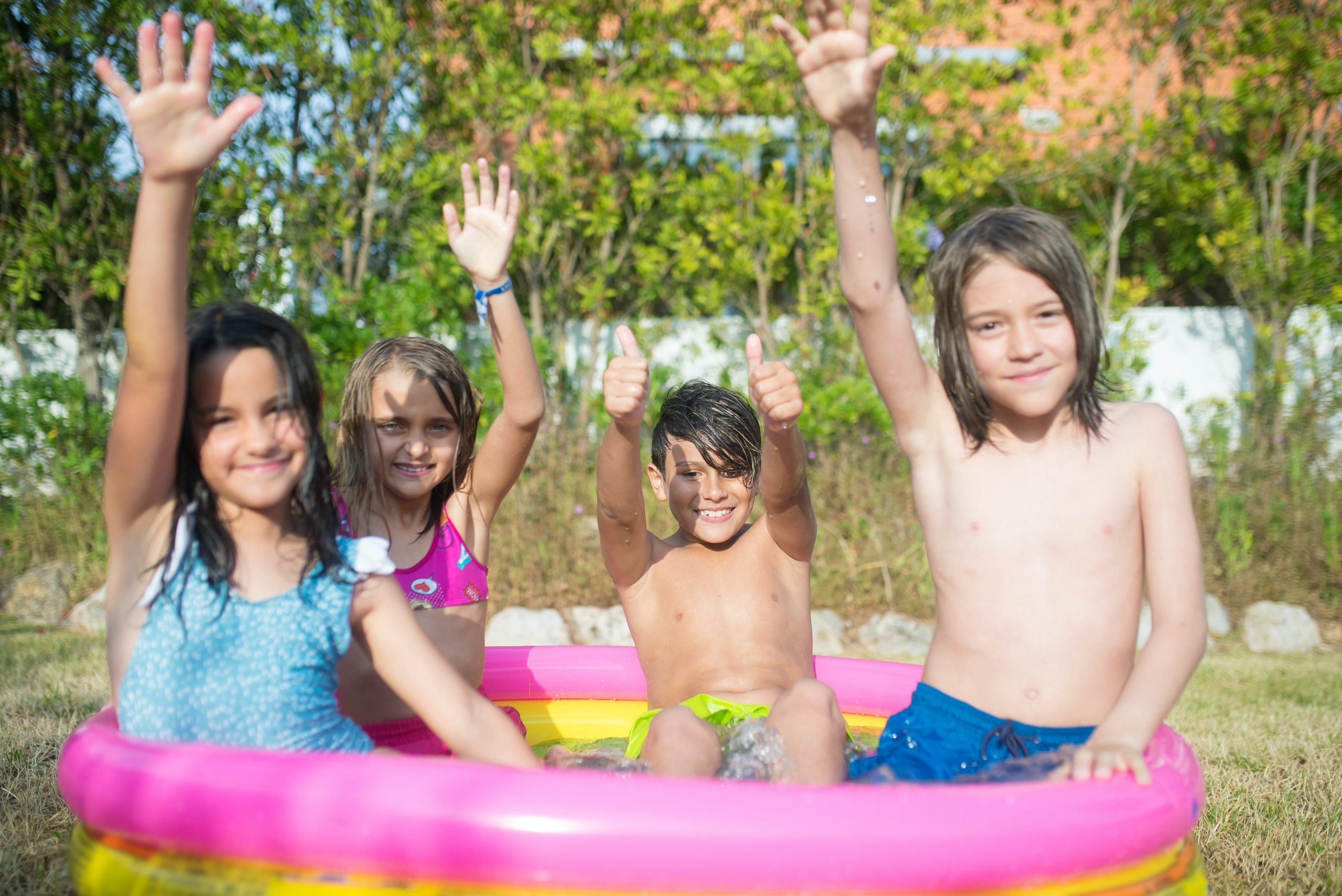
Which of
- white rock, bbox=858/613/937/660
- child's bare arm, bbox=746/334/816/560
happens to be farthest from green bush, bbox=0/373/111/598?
child's bare arm, bbox=746/334/816/560

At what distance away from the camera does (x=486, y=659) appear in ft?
10.8

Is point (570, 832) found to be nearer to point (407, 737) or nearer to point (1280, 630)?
point (407, 737)

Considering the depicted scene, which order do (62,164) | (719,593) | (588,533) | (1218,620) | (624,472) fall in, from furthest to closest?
(62,164), (588,533), (1218,620), (719,593), (624,472)

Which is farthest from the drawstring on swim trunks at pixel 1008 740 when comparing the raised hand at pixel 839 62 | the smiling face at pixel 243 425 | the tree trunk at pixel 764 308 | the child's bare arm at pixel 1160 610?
the tree trunk at pixel 764 308

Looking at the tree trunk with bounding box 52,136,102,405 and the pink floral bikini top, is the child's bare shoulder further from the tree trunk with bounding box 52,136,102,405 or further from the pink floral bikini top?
the tree trunk with bounding box 52,136,102,405

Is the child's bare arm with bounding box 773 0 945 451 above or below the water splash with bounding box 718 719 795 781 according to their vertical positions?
above

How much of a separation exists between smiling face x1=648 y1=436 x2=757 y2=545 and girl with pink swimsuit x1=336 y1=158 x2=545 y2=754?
466 millimetres

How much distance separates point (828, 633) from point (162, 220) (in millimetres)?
4562

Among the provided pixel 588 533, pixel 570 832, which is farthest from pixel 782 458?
pixel 588 533

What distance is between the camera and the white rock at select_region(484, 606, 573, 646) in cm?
545

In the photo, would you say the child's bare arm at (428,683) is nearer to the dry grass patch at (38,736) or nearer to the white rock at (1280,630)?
the dry grass patch at (38,736)

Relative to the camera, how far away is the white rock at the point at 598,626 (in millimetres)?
5539

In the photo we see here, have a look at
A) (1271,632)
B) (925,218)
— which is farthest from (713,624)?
(925,218)

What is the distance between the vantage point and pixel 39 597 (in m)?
5.93
